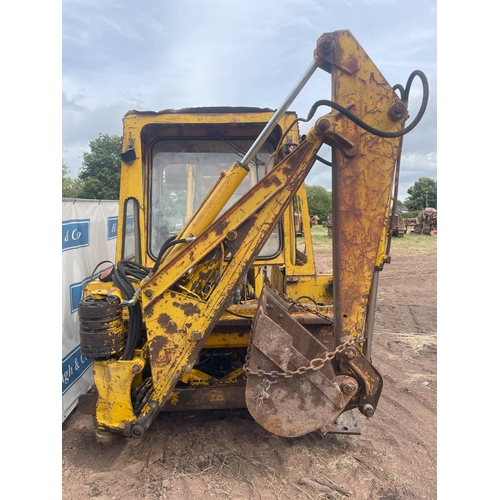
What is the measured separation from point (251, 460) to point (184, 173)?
8.30 feet

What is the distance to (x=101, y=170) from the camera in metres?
25.1

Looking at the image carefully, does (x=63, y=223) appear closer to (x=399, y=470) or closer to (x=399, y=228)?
(x=399, y=470)

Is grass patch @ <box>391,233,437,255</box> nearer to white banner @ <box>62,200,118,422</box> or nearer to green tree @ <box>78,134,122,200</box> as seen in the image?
white banner @ <box>62,200,118,422</box>

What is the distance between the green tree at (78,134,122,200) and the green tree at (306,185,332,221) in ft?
61.8

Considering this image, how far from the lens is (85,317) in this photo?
258cm

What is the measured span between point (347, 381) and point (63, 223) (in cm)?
309

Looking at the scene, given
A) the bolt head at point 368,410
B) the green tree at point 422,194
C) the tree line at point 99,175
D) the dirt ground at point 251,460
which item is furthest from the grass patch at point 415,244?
the green tree at point 422,194

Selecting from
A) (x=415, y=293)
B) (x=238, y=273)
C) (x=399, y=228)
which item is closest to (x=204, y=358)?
(x=238, y=273)

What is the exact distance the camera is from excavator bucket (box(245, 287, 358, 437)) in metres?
2.40

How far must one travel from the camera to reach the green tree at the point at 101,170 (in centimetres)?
2423

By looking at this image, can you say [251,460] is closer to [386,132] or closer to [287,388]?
[287,388]

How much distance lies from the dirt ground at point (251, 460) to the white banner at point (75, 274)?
422mm

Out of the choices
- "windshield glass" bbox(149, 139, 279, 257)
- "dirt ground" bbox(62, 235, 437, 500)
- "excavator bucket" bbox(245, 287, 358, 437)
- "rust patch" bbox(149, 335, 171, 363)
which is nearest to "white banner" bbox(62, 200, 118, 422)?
"dirt ground" bbox(62, 235, 437, 500)

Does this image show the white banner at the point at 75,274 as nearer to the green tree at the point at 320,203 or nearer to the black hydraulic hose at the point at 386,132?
the black hydraulic hose at the point at 386,132
